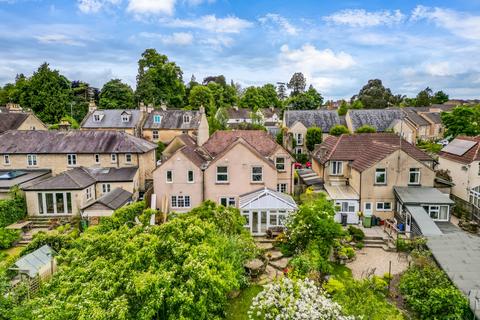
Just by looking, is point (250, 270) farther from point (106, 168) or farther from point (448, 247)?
point (106, 168)

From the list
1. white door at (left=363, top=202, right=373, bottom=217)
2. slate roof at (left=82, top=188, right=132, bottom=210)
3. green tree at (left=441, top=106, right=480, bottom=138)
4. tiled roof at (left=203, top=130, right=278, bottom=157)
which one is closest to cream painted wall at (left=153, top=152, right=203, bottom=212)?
slate roof at (left=82, top=188, right=132, bottom=210)

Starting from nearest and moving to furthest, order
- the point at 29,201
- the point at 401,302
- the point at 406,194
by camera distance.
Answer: the point at 401,302 < the point at 406,194 < the point at 29,201

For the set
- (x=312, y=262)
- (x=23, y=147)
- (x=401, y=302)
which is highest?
(x=23, y=147)

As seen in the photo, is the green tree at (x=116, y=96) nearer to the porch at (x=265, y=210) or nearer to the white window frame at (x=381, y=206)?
the porch at (x=265, y=210)

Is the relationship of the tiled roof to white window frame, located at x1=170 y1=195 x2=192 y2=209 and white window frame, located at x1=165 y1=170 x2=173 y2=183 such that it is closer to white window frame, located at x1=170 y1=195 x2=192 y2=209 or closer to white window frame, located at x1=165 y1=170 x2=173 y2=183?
white window frame, located at x1=165 y1=170 x2=173 y2=183

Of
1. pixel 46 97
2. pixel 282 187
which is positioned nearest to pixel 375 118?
pixel 282 187

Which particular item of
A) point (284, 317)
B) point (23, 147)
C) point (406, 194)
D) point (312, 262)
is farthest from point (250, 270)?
A: point (23, 147)

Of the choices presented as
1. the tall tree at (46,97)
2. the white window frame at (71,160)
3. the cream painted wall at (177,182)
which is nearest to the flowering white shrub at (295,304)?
the cream painted wall at (177,182)
